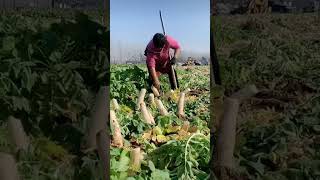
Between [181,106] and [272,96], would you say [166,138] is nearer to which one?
[181,106]

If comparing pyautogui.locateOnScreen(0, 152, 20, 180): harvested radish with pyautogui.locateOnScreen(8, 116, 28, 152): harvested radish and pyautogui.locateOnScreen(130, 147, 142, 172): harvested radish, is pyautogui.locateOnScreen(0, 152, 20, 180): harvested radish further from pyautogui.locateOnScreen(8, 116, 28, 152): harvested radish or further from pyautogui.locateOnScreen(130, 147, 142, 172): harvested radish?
pyautogui.locateOnScreen(130, 147, 142, 172): harvested radish

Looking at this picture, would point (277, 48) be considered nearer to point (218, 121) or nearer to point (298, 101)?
point (298, 101)

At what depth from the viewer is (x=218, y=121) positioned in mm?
2320

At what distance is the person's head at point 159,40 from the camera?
79.9 inches

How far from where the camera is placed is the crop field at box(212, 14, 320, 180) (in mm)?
2639

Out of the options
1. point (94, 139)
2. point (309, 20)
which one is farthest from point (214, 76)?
point (309, 20)

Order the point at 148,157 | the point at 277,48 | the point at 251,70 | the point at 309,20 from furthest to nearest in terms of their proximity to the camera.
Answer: the point at 309,20, the point at 277,48, the point at 251,70, the point at 148,157

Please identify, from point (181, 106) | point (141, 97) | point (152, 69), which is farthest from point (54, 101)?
point (141, 97)

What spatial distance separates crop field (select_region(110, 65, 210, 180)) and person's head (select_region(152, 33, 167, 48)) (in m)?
0.43

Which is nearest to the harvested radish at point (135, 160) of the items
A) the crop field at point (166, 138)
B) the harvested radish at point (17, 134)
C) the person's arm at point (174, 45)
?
the crop field at point (166, 138)

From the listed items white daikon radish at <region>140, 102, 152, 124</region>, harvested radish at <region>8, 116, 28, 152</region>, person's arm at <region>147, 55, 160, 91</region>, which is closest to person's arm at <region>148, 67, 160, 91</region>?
person's arm at <region>147, 55, 160, 91</region>

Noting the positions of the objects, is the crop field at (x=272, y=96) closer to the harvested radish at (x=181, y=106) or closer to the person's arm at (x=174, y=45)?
the harvested radish at (x=181, y=106)

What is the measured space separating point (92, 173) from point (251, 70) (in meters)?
1.63

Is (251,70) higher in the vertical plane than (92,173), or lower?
higher
